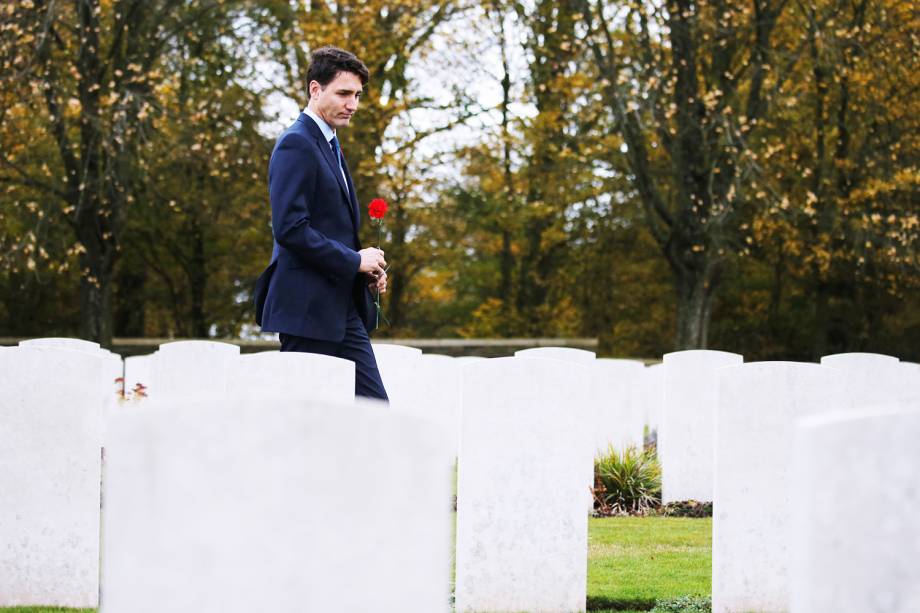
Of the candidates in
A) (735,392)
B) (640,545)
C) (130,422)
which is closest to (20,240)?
(640,545)

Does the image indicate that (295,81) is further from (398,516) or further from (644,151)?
(398,516)

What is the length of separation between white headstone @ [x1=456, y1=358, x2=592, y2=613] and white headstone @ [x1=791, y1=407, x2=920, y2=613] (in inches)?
108

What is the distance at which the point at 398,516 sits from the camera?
240cm

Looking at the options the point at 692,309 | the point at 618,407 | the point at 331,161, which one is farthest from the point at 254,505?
the point at 692,309

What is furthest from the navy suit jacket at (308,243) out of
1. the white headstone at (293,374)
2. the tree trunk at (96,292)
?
the tree trunk at (96,292)

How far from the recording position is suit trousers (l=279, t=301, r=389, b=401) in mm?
4762

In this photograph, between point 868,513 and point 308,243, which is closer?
point 868,513

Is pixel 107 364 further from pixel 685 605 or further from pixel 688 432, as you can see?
pixel 685 605

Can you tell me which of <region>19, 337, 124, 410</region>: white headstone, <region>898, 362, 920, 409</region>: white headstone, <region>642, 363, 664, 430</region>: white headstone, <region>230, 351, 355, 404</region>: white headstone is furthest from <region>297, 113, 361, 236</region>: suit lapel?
<region>642, 363, 664, 430</region>: white headstone

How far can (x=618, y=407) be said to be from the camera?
10.7m

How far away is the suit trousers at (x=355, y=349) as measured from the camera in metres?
4.76

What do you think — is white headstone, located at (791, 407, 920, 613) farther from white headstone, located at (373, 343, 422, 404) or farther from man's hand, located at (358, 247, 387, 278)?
white headstone, located at (373, 343, 422, 404)

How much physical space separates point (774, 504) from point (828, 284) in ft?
59.3

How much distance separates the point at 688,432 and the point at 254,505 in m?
7.04
